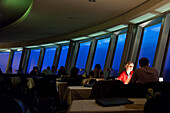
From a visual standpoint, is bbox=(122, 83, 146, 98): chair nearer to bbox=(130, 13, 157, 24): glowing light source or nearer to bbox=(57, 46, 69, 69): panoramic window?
bbox=(130, 13, 157, 24): glowing light source

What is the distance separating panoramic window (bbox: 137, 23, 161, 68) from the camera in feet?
20.5

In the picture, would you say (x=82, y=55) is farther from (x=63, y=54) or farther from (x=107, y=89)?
(x=107, y=89)

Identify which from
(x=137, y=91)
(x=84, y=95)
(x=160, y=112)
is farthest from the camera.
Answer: (x=84, y=95)

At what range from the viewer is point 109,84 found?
8.02ft

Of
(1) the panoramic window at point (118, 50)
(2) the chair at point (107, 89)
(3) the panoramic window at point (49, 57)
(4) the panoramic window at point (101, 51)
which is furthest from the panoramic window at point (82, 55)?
(2) the chair at point (107, 89)

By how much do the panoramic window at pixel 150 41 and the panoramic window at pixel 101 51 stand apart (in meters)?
2.66

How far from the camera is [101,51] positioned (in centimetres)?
991

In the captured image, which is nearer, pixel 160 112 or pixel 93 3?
pixel 160 112

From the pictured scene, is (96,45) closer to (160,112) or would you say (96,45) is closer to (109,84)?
(109,84)

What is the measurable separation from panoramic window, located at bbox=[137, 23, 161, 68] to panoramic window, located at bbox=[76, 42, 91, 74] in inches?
175

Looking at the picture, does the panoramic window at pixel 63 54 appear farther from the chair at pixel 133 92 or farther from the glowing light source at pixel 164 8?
the chair at pixel 133 92

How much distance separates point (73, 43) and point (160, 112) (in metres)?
10.9

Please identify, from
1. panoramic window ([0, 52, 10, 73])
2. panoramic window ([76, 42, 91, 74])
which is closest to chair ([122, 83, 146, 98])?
panoramic window ([76, 42, 91, 74])

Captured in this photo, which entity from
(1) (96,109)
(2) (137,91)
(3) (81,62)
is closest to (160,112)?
(1) (96,109)
